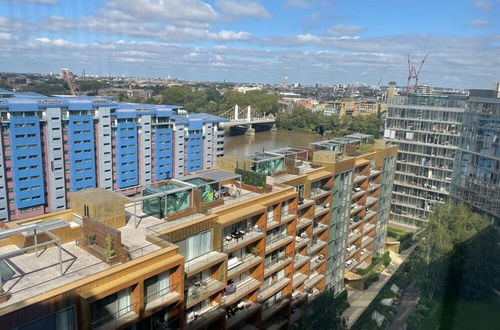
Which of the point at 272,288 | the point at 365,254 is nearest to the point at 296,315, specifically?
the point at 272,288

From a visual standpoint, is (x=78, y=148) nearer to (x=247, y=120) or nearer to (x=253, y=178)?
(x=253, y=178)

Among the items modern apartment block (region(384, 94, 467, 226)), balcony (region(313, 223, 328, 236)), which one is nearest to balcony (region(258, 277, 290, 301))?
balcony (region(313, 223, 328, 236))

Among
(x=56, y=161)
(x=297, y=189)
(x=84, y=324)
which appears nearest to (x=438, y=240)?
(x=297, y=189)

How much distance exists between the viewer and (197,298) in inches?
136

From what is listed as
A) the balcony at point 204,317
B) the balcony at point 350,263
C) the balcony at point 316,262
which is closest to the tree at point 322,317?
the balcony at point 316,262

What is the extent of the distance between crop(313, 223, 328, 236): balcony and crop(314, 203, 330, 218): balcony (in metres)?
0.21

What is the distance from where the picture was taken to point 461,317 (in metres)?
5.11

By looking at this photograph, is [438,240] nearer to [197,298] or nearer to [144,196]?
[197,298]

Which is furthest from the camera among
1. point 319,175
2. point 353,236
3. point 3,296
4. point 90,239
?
point 353,236

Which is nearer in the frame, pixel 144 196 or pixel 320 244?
pixel 144 196

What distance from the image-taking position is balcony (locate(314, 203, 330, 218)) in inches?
218

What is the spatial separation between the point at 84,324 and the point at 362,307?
5.01 metres

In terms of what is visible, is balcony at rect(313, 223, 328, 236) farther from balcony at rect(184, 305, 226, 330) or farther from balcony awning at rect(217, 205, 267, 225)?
balcony at rect(184, 305, 226, 330)

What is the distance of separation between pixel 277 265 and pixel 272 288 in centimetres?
26
